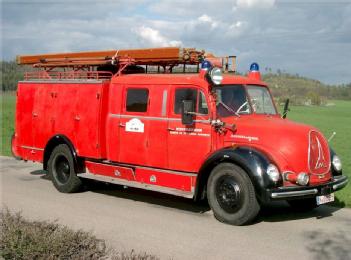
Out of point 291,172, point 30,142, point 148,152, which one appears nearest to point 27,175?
point 30,142

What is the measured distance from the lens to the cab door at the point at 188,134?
857cm

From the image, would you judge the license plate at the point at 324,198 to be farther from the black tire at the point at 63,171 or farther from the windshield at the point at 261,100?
the black tire at the point at 63,171

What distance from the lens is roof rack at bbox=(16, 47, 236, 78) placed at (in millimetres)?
9750

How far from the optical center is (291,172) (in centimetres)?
764

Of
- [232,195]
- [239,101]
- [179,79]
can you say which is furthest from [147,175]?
[239,101]

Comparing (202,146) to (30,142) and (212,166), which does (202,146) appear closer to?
(212,166)

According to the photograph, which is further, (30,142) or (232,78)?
(30,142)

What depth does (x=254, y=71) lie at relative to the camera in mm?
9938

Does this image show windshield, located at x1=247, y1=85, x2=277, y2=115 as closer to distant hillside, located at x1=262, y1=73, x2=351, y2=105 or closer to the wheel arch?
the wheel arch

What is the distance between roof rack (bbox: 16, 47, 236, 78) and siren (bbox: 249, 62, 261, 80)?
493 mm

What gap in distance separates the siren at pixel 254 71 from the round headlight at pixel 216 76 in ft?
5.13

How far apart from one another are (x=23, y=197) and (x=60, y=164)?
1.39m

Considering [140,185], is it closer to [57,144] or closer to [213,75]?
[213,75]

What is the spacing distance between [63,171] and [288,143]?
537 centimetres
